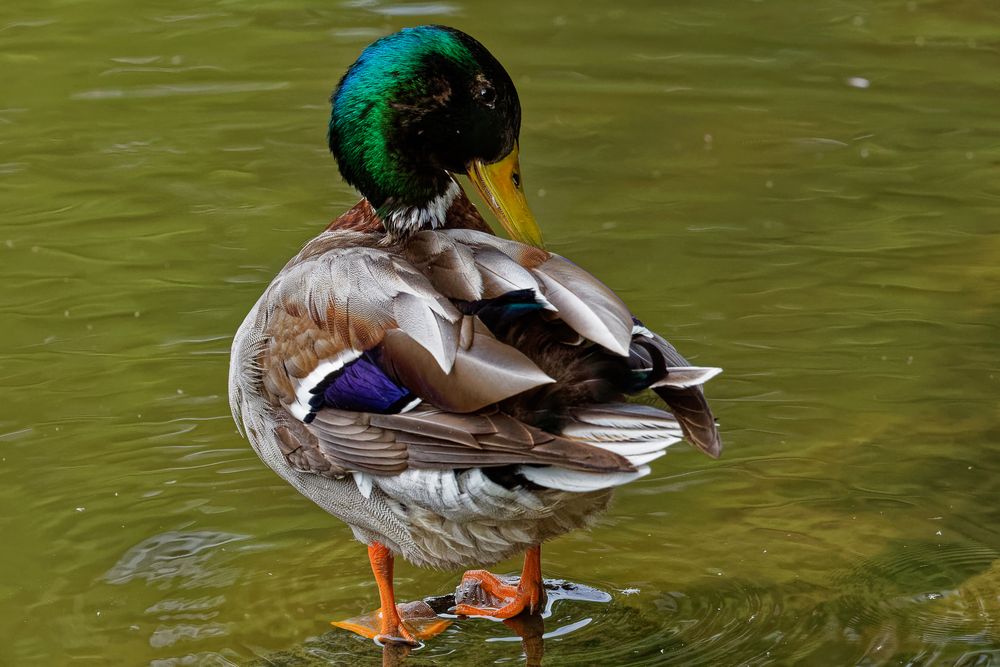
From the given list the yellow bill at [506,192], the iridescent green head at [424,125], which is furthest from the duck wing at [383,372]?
the yellow bill at [506,192]

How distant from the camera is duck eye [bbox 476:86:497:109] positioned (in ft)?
16.6

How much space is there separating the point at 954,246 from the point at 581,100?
10.0ft

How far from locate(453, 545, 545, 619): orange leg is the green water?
7 centimetres

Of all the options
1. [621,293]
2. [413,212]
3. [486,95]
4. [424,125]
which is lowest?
[621,293]

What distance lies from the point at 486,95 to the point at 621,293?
2.65 m

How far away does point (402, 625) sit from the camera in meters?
5.15

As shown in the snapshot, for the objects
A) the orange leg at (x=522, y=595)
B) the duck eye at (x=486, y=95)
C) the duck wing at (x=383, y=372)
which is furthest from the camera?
the orange leg at (x=522, y=595)

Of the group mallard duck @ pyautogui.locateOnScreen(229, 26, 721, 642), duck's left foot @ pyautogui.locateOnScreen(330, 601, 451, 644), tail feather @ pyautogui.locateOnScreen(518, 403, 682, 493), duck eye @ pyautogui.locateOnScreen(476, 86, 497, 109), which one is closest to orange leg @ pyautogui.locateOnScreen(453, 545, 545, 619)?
mallard duck @ pyautogui.locateOnScreen(229, 26, 721, 642)

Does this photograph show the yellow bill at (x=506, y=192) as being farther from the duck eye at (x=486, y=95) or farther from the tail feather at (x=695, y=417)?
the tail feather at (x=695, y=417)

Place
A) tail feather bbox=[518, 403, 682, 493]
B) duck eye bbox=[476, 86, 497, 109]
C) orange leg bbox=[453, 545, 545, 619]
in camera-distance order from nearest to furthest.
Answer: tail feather bbox=[518, 403, 682, 493] < duck eye bbox=[476, 86, 497, 109] < orange leg bbox=[453, 545, 545, 619]

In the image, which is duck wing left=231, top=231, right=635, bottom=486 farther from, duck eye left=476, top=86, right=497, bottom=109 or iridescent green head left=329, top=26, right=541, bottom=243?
duck eye left=476, top=86, right=497, bottom=109

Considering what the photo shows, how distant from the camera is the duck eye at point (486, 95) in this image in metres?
5.05

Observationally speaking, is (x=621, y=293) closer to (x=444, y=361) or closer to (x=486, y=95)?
A: (x=486, y=95)

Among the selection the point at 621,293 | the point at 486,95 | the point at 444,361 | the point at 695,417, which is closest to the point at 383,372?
the point at 444,361
